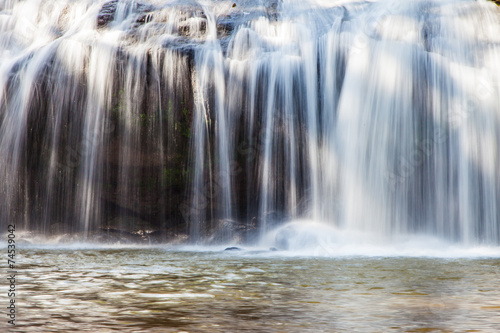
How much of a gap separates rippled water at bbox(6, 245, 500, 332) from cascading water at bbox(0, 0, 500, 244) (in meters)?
2.97

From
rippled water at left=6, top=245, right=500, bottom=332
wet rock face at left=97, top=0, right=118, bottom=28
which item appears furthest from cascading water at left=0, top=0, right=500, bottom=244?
rippled water at left=6, top=245, right=500, bottom=332

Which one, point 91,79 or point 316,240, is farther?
point 91,79

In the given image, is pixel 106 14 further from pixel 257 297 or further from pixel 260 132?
pixel 257 297

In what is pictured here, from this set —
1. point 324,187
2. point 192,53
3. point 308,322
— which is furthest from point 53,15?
point 308,322

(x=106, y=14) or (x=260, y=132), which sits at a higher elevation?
(x=106, y=14)

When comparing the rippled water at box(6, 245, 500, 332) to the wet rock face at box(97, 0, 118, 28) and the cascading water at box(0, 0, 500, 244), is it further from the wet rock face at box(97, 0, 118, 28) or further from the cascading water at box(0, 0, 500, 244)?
the wet rock face at box(97, 0, 118, 28)

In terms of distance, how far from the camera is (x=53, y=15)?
10852 millimetres

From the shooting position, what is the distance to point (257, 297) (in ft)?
10.1

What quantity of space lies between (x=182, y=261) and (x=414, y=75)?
4.68m

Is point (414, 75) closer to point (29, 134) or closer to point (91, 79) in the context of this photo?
point (91, 79)

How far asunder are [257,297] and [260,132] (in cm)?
551

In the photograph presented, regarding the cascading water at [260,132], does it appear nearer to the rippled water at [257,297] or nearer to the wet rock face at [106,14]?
the wet rock face at [106,14]

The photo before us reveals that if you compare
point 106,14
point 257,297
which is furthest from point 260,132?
point 257,297

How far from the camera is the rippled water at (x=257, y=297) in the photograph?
235 centimetres
